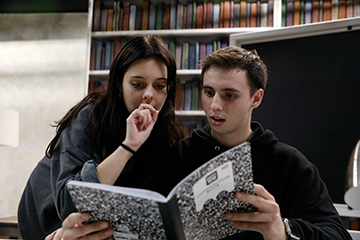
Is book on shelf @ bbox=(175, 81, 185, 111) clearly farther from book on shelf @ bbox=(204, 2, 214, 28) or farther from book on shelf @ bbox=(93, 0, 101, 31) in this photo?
book on shelf @ bbox=(93, 0, 101, 31)

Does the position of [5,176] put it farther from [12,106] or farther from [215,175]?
[215,175]

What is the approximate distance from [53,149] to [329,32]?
59.2 inches

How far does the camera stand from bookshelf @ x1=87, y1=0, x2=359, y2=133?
3.22 m

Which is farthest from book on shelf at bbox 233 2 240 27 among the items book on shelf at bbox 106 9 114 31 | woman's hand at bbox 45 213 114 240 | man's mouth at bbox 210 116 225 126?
woman's hand at bbox 45 213 114 240

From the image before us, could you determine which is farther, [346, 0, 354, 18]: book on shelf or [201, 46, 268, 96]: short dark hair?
[346, 0, 354, 18]: book on shelf

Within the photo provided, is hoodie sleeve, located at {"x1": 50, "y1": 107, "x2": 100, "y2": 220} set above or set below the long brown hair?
below

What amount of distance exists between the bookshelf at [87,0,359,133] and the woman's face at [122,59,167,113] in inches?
66.8

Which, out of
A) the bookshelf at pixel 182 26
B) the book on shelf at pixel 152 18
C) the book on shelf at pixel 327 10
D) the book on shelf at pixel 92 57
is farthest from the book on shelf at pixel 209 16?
the book on shelf at pixel 92 57

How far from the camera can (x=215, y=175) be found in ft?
2.77

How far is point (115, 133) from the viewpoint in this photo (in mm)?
1490

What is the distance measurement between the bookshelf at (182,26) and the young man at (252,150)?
5.52ft

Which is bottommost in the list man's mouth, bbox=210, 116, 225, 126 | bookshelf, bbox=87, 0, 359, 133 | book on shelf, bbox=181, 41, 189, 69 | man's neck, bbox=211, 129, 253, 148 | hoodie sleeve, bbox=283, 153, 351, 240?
hoodie sleeve, bbox=283, 153, 351, 240

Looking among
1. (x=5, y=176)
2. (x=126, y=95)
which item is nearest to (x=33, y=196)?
(x=126, y=95)

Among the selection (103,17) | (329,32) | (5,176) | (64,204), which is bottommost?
(5,176)
